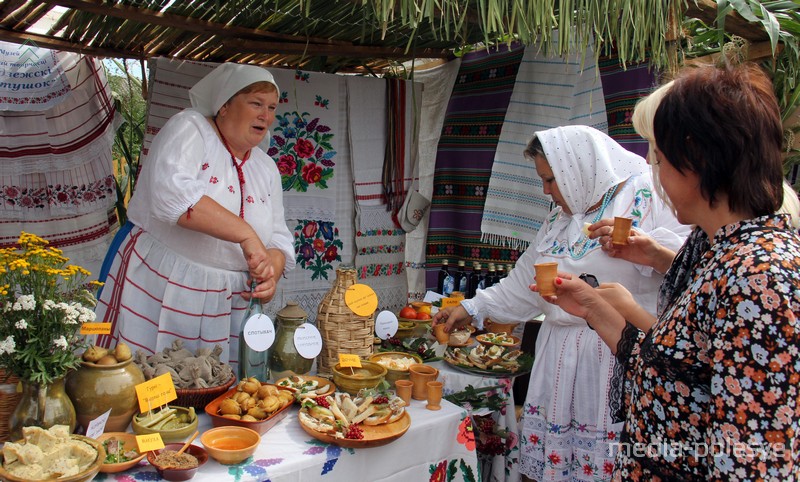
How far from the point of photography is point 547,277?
1789mm

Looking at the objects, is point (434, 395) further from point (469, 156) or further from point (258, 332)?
point (469, 156)

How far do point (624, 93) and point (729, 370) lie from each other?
2.77m

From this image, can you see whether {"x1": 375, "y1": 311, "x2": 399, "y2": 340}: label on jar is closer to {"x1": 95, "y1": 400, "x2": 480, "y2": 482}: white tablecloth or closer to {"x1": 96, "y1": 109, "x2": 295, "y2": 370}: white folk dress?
{"x1": 95, "y1": 400, "x2": 480, "y2": 482}: white tablecloth

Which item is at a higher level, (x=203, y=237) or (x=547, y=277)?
(x=203, y=237)

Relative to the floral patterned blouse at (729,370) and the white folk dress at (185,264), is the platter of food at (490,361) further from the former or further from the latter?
the floral patterned blouse at (729,370)

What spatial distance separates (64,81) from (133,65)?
46 cm

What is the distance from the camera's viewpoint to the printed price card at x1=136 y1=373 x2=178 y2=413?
5.44ft

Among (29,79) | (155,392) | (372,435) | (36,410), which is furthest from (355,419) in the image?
(29,79)

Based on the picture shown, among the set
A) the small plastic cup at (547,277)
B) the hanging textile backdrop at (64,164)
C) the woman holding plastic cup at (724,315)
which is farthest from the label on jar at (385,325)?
the hanging textile backdrop at (64,164)

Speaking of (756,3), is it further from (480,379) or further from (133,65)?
(133,65)

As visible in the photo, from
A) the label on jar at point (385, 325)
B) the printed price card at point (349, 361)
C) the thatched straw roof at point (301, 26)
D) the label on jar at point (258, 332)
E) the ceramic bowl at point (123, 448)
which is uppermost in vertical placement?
the thatched straw roof at point (301, 26)

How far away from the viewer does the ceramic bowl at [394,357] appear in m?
Answer: 2.26

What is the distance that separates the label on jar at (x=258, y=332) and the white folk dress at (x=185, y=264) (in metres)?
0.49

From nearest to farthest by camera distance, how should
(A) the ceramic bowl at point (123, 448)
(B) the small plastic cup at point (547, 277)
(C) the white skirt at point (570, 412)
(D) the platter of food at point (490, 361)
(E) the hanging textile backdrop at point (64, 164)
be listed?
(A) the ceramic bowl at point (123, 448), (B) the small plastic cup at point (547, 277), (C) the white skirt at point (570, 412), (D) the platter of food at point (490, 361), (E) the hanging textile backdrop at point (64, 164)
